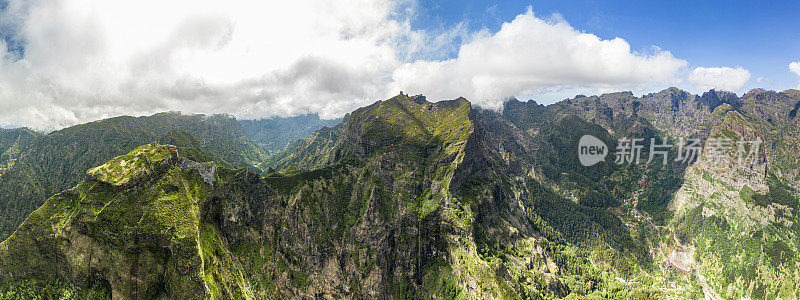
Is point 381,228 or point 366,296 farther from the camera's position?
point 381,228

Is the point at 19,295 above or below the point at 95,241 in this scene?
below

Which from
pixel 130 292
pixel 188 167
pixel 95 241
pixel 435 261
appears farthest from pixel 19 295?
pixel 435 261

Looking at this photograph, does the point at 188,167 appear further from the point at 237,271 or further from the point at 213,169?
the point at 237,271

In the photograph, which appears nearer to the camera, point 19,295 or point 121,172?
point 19,295

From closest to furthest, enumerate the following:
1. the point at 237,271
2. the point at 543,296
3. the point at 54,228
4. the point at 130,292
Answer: the point at 130,292 → the point at 54,228 → the point at 237,271 → the point at 543,296

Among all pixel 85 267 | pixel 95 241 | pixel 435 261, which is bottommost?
pixel 435 261

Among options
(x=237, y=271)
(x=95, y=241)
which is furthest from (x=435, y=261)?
(x=95, y=241)

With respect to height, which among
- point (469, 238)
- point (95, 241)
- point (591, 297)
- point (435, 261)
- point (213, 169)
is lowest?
point (591, 297)

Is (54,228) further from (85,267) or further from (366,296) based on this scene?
(366,296)

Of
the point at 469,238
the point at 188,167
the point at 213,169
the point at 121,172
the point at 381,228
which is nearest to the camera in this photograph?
the point at 121,172
